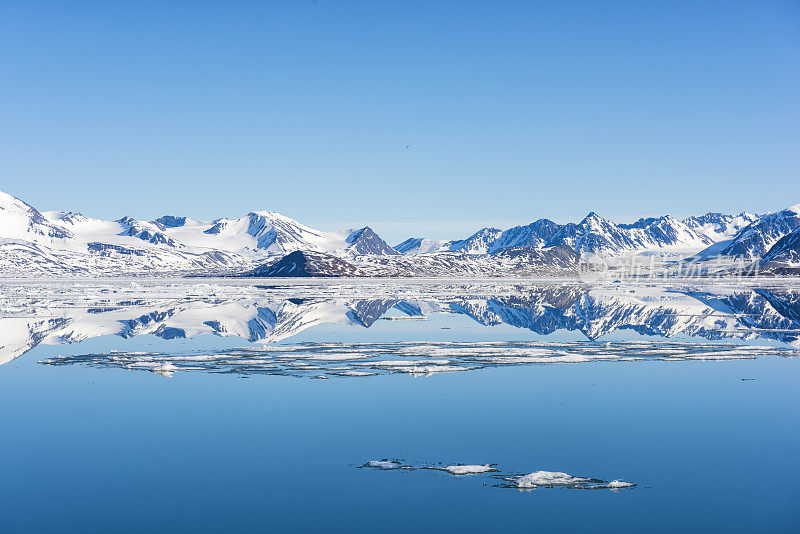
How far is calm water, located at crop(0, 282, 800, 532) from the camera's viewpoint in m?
13.5

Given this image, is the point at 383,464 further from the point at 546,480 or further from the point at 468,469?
the point at 546,480

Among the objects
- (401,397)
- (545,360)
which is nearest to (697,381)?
(545,360)

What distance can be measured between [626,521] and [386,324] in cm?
4012

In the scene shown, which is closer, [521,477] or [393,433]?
[521,477]

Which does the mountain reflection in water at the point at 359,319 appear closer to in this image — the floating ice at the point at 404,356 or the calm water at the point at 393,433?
the calm water at the point at 393,433

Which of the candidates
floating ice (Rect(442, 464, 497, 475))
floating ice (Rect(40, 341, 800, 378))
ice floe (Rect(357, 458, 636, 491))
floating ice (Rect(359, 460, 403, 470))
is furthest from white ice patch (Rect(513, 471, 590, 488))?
floating ice (Rect(40, 341, 800, 378))

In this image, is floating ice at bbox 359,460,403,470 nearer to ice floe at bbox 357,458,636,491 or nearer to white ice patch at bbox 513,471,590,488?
ice floe at bbox 357,458,636,491

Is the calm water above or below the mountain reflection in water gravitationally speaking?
below

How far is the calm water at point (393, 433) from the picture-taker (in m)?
13.5

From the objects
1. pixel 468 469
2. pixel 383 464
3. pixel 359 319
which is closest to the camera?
pixel 468 469

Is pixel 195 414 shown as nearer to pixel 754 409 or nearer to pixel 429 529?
pixel 429 529

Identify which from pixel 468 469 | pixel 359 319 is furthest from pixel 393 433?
pixel 359 319

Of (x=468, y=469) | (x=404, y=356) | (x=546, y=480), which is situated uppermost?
(x=404, y=356)

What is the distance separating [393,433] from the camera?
19047 mm
